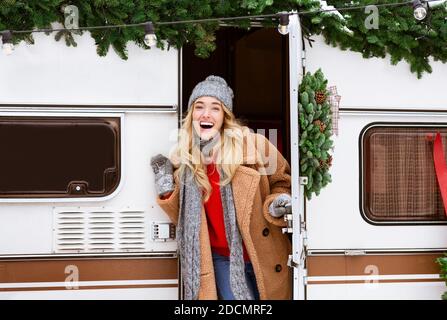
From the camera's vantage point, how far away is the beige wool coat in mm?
4379

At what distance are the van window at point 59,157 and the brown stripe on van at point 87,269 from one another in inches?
17.3

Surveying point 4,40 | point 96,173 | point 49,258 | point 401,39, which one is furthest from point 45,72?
point 401,39

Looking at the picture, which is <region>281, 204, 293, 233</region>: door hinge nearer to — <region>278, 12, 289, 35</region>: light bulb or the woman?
the woman

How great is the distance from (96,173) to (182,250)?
2.50 ft

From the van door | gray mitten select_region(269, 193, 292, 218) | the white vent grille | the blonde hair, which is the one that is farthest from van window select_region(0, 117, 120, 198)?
the van door

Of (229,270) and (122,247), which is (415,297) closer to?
(229,270)

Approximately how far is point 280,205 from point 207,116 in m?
0.76

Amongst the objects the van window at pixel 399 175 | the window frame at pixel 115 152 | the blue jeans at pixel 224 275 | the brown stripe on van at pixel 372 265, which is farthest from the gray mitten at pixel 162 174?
the van window at pixel 399 175

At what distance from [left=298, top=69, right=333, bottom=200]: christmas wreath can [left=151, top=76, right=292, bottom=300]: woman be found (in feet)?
0.84

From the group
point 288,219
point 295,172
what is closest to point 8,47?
point 295,172

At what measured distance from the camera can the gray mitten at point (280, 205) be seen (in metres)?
4.30

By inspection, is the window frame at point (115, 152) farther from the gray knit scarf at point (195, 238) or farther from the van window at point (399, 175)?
the van window at point (399, 175)

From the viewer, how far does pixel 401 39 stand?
4555 mm

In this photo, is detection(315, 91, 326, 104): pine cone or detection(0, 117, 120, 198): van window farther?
detection(0, 117, 120, 198): van window
